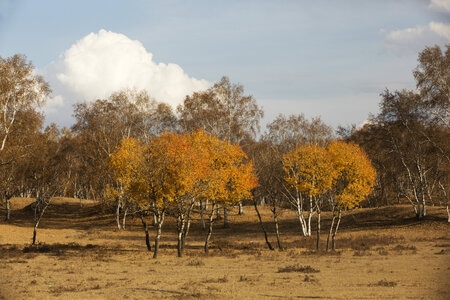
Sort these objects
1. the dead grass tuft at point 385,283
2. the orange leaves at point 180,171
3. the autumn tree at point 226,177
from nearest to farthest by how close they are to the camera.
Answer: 1. the dead grass tuft at point 385,283
2. the orange leaves at point 180,171
3. the autumn tree at point 226,177

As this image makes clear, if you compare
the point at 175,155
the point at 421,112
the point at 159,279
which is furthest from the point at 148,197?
the point at 421,112

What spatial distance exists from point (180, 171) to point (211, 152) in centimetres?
661

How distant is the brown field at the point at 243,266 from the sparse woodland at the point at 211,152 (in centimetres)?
303

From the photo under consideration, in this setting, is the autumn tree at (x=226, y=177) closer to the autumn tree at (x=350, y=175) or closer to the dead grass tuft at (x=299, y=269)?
the autumn tree at (x=350, y=175)

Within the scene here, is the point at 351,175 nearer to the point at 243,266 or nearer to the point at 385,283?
the point at 243,266

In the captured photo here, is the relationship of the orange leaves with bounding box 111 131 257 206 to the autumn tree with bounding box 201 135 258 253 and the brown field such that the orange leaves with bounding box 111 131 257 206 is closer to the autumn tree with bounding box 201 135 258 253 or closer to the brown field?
the autumn tree with bounding box 201 135 258 253

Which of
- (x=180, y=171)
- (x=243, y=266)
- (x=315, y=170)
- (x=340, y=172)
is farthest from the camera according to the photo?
(x=315, y=170)

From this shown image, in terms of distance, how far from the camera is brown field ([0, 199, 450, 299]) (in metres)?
26.2

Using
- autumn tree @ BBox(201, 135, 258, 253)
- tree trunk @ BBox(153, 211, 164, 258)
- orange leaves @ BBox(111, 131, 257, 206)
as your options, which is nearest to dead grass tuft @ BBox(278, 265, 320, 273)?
orange leaves @ BBox(111, 131, 257, 206)

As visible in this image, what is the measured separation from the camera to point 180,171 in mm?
43938

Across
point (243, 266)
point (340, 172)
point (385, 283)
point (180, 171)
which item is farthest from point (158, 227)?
point (385, 283)

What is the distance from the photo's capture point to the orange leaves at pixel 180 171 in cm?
4428

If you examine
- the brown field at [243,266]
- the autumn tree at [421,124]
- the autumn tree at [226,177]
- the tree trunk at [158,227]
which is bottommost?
the brown field at [243,266]

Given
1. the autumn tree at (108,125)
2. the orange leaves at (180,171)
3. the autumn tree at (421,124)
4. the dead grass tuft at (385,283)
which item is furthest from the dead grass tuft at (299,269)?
the autumn tree at (108,125)
